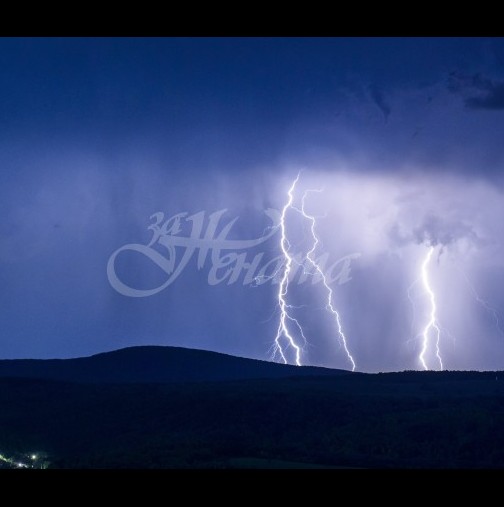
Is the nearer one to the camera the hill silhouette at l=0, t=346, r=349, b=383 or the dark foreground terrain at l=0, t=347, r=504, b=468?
the dark foreground terrain at l=0, t=347, r=504, b=468

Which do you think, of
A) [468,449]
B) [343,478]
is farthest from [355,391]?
[343,478]

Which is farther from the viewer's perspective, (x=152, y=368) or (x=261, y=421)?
(x=152, y=368)

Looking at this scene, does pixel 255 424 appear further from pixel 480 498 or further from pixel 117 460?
pixel 480 498

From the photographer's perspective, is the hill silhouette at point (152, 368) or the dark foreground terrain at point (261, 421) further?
the hill silhouette at point (152, 368)
